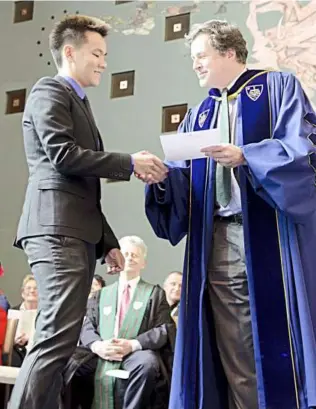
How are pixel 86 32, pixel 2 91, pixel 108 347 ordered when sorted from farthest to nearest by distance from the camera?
pixel 2 91
pixel 108 347
pixel 86 32

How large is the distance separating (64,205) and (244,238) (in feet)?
2.42

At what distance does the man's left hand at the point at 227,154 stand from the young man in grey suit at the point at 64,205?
0.28 meters

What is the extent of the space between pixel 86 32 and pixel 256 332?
1459 millimetres

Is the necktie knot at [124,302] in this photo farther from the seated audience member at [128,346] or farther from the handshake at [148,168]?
the handshake at [148,168]

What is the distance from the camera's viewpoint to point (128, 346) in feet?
13.7

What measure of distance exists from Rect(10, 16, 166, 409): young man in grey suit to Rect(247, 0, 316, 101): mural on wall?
404 centimetres

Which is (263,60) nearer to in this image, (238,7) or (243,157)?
(238,7)

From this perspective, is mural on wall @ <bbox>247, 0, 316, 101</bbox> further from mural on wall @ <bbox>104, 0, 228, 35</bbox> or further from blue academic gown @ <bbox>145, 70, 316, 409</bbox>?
blue academic gown @ <bbox>145, 70, 316, 409</bbox>

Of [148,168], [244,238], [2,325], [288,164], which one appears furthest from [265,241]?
[2,325]

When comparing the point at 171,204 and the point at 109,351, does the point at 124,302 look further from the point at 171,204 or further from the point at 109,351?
the point at 171,204

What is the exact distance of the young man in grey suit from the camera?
224cm

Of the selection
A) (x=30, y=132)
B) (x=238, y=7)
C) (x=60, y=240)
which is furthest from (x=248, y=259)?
(x=238, y=7)

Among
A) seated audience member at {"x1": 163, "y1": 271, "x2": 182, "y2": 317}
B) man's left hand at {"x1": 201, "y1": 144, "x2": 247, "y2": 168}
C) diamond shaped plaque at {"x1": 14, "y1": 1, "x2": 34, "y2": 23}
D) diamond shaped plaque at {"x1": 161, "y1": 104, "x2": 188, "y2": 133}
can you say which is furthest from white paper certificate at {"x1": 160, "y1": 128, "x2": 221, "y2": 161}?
diamond shaped plaque at {"x1": 14, "y1": 1, "x2": 34, "y2": 23}

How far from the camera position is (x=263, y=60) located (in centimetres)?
657
